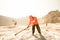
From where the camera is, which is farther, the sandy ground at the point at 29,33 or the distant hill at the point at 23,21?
the distant hill at the point at 23,21

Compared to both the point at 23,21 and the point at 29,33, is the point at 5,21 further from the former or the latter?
the point at 29,33

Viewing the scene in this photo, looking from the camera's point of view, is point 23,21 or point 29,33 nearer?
point 29,33

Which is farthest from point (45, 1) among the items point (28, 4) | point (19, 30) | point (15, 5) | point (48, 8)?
point (19, 30)

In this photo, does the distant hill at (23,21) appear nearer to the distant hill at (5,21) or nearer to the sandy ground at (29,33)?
the sandy ground at (29,33)

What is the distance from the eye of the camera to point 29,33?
10.1 ft

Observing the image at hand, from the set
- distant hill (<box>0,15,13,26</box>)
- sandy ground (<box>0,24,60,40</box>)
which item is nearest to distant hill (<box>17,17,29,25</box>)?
sandy ground (<box>0,24,60,40</box>)

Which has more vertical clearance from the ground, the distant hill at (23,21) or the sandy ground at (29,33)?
the distant hill at (23,21)

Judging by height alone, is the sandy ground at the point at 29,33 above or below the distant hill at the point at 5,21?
below

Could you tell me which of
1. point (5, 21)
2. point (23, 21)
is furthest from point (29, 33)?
point (5, 21)

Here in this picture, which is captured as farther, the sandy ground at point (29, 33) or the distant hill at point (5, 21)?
the distant hill at point (5, 21)

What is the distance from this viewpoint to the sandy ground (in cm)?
292

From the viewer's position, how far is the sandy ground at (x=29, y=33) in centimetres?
292

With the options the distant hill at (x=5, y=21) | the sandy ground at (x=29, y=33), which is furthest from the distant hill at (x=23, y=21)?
the distant hill at (x=5, y=21)

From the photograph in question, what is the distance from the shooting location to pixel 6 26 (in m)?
3.35
